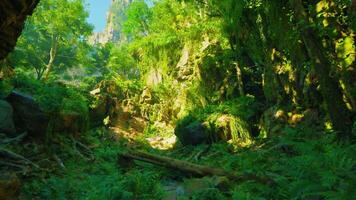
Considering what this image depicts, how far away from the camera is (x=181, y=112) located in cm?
2073

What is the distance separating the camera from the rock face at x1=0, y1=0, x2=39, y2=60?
188 inches

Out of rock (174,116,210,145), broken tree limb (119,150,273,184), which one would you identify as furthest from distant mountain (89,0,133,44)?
broken tree limb (119,150,273,184)

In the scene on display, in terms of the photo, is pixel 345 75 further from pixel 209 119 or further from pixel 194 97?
pixel 194 97

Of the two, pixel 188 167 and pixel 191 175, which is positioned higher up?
Result: pixel 188 167

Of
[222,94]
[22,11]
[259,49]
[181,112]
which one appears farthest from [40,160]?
[181,112]

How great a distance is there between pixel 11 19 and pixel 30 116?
20.6ft

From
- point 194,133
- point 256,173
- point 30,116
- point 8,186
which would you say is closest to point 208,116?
point 194,133

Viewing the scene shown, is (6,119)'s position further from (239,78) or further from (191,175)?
(239,78)

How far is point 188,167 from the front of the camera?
8.98 m

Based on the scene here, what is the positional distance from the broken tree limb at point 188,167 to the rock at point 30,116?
2.63 metres

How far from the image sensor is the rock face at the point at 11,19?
4773 millimetres

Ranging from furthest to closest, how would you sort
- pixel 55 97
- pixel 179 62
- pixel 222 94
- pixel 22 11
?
pixel 179 62 < pixel 222 94 < pixel 55 97 < pixel 22 11

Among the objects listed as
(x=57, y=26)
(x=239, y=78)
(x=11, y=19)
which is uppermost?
(x=57, y=26)

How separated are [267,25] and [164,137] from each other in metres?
9.82
